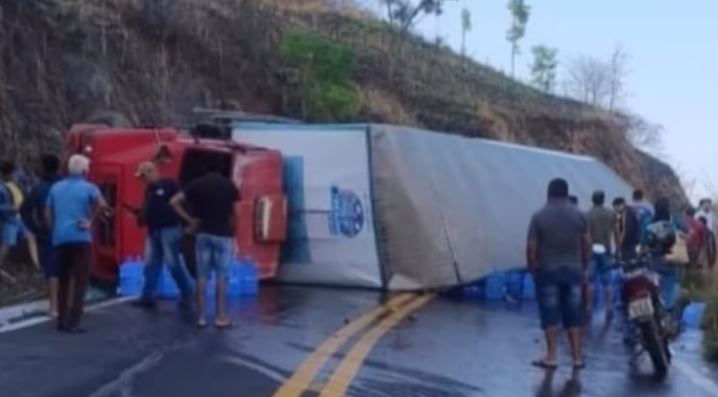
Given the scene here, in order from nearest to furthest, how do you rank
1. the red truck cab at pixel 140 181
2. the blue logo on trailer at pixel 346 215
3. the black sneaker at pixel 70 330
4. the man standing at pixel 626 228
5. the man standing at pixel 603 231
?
the black sneaker at pixel 70 330 → the red truck cab at pixel 140 181 → the man standing at pixel 603 231 → the man standing at pixel 626 228 → the blue logo on trailer at pixel 346 215

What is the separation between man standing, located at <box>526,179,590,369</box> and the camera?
15.2m

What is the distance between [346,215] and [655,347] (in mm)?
8849

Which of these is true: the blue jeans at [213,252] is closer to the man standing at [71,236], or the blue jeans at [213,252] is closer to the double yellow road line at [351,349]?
the man standing at [71,236]

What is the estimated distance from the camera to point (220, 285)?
16750 mm

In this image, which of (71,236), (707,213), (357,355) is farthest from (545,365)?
(707,213)

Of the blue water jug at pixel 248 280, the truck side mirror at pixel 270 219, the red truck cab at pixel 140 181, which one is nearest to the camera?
the red truck cab at pixel 140 181

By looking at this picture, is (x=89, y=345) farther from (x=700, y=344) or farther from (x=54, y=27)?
(x=54, y=27)

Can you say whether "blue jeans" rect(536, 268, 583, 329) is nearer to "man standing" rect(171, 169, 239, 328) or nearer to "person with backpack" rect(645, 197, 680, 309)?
"person with backpack" rect(645, 197, 680, 309)

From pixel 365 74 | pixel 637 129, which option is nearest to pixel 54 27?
pixel 365 74

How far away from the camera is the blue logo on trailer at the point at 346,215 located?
2341cm

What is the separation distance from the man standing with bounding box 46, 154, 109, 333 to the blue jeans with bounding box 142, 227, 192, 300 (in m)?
2.44

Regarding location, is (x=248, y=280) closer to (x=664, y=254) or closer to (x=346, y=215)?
(x=346, y=215)

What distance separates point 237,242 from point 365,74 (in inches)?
893

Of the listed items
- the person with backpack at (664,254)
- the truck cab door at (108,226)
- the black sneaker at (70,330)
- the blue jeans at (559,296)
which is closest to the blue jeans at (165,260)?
the truck cab door at (108,226)
